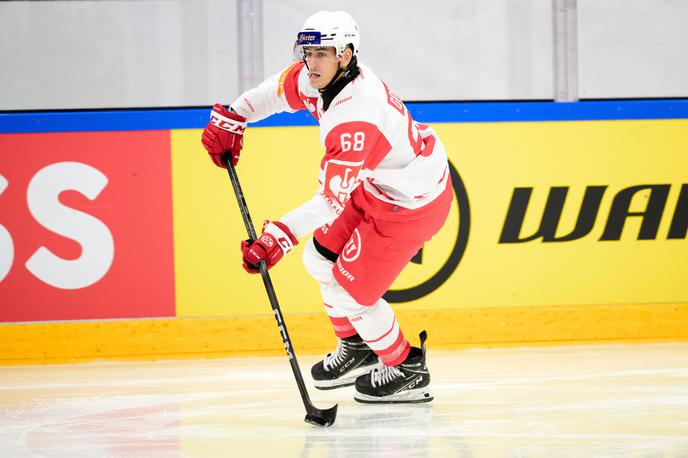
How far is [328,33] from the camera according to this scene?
10.8 feet

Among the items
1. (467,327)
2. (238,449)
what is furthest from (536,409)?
(467,327)

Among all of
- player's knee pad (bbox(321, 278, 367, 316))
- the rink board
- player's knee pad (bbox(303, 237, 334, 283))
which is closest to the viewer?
player's knee pad (bbox(321, 278, 367, 316))

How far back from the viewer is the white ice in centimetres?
296

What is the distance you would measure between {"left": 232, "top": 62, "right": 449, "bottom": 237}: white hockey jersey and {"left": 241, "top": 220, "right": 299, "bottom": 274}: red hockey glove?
0.16 feet

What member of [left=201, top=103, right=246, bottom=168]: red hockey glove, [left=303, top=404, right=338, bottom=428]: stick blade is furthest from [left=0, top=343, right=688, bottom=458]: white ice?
[left=201, top=103, right=246, bottom=168]: red hockey glove

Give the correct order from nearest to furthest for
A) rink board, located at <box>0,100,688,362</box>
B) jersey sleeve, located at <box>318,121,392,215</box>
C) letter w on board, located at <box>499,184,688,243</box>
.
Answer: jersey sleeve, located at <box>318,121,392,215</box> < rink board, located at <box>0,100,688,362</box> < letter w on board, located at <box>499,184,688,243</box>

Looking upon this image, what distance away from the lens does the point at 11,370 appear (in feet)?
15.7

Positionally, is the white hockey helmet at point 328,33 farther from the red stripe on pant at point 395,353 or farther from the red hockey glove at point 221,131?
the red stripe on pant at point 395,353

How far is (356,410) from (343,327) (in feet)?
1.25

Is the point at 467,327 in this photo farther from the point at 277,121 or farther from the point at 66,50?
the point at 66,50

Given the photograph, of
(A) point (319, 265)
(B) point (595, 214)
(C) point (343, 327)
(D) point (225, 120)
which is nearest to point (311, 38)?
(D) point (225, 120)

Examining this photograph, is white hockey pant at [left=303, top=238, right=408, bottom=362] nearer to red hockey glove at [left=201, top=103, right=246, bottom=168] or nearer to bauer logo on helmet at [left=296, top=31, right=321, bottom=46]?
red hockey glove at [left=201, top=103, right=246, bottom=168]

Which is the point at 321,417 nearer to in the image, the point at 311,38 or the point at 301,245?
the point at 311,38

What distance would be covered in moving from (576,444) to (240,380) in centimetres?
178
